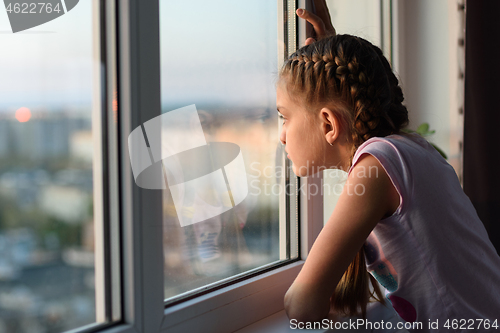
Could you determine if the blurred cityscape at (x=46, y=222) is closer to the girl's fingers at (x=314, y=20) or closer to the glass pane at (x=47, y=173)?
the glass pane at (x=47, y=173)

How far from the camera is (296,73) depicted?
78 cm

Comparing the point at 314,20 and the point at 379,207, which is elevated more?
the point at 314,20

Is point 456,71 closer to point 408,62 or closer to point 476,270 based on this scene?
point 408,62

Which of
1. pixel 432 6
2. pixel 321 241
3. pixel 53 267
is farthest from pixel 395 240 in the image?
pixel 432 6

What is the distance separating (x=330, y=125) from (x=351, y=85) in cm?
9

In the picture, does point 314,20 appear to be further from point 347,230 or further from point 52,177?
point 52,177

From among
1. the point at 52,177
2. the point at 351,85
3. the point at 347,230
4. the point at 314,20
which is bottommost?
the point at 347,230

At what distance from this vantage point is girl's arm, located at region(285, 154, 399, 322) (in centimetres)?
63

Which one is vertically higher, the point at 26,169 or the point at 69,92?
the point at 69,92

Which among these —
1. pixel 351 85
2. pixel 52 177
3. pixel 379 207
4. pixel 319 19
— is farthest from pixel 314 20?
pixel 52 177

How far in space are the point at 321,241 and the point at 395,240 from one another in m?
0.15

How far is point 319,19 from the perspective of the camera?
0.97 meters

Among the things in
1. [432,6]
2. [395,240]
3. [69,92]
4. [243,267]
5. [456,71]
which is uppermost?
[432,6]

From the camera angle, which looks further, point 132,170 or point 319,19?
point 319,19
